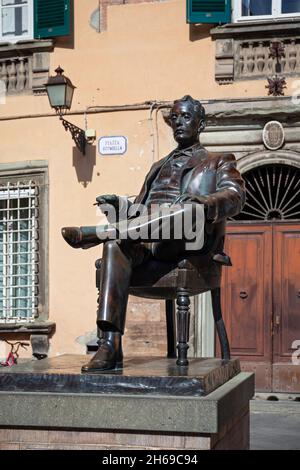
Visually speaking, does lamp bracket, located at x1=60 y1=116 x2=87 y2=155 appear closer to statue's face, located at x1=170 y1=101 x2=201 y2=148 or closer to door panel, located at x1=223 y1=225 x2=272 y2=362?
door panel, located at x1=223 y1=225 x2=272 y2=362

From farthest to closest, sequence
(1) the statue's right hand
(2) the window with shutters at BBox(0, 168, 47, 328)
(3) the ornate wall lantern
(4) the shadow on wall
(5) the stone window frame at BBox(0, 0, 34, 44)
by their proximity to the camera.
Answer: (5) the stone window frame at BBox(0, 0, 34, 44) < (2) the window with shutters at BBox(0, 168, 47, 328) < (4) the shadow on wall < (3) the ornate wall lantern < (1) the statue's right hand

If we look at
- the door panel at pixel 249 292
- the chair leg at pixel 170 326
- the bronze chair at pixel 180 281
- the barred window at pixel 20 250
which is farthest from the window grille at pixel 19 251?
the bronze chair at pixel 180 281

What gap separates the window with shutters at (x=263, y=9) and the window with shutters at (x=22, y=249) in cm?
304

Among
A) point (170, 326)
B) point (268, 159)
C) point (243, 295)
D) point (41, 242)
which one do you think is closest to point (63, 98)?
point (41, 242)

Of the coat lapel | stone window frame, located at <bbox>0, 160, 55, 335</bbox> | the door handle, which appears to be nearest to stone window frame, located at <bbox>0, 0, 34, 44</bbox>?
stone window frame, located at <bbox>0, 160, 55, 335</bbox>

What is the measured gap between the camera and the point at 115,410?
414 cm

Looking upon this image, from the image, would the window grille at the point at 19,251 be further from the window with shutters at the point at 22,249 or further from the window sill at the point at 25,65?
the window sill at the point at 25,65

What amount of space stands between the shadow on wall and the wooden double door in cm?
180

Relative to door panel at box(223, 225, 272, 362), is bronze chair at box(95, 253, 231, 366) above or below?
above

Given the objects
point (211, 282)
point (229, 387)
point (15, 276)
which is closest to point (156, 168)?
point (211, 282)

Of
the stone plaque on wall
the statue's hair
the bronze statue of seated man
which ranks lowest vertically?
the bronze statue of seated man

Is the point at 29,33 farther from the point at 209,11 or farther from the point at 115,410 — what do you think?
the point at 115,410

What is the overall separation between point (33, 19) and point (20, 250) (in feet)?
9.37

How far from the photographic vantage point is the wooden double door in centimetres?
1065
